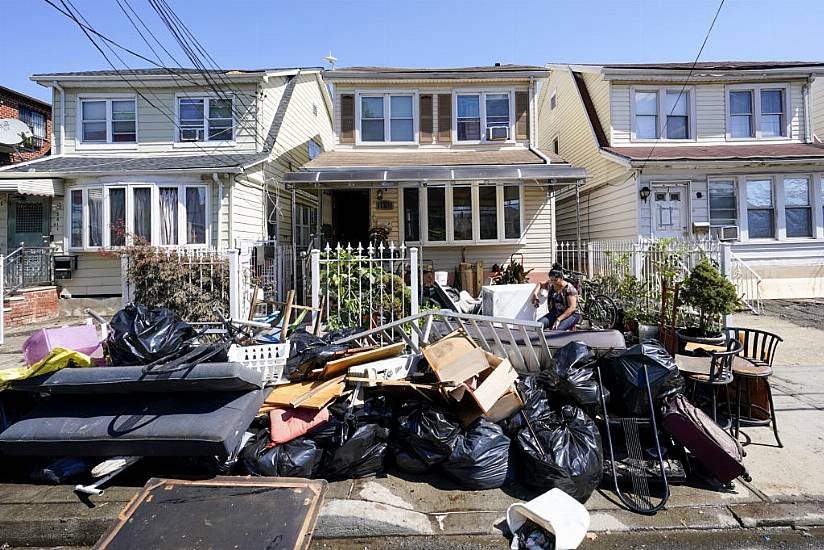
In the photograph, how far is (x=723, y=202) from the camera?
12.4 meters

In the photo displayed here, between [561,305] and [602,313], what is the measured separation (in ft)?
5.63

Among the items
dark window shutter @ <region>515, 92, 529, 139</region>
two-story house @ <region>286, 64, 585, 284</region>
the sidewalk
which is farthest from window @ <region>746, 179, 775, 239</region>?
the sidewalk

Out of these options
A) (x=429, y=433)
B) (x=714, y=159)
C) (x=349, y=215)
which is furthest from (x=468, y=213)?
(x=429, y=433)

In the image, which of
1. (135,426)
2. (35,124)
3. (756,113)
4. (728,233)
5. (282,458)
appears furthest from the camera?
(35,124)

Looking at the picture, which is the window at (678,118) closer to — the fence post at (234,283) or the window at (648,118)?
the window at (648,118)

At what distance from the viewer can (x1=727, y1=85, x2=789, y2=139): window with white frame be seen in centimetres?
1338

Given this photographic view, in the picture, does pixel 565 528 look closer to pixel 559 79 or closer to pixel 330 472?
pixel 330 472

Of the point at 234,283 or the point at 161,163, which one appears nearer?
the point at 234,283

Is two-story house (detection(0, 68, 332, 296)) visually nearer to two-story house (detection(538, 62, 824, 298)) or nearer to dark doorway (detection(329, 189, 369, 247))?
dark doorway (detection(329, 189, 369, 247))

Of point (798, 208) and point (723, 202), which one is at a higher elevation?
point (723, 202)

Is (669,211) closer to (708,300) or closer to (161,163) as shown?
(708,300)

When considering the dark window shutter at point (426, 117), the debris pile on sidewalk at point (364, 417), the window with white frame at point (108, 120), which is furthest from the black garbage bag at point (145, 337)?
the window with white frame at point (108, 120)

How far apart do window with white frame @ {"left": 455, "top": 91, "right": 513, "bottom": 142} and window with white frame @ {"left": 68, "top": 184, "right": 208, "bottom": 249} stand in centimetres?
728

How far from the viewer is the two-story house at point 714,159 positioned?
40.1 ft
